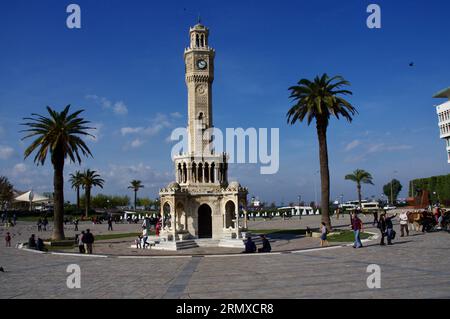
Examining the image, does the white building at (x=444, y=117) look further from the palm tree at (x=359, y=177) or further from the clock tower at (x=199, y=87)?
the clock tower at (x=199, y=87)

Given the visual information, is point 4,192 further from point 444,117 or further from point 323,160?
point 444,117

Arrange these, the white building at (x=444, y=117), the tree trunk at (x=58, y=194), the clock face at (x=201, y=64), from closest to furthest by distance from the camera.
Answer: the tree trunk at (x=58, y=194), the clock face at (x=201, y=64), the white building at (x=444, y=117)

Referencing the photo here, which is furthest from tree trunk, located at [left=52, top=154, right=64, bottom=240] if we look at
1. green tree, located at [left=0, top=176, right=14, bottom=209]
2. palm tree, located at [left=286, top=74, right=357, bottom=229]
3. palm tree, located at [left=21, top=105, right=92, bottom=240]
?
green tree, located at [left=0, top=176, right=14, bottom=209]

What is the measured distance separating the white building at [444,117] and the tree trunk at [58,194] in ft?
247

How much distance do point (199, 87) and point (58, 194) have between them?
15790 millimetres

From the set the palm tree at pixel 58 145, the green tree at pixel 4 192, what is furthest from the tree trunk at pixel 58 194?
the green tree at pixel 4 192

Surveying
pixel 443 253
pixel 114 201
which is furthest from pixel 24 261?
pixel 114 201

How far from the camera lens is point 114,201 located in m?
145

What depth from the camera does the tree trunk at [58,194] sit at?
36.8 meters

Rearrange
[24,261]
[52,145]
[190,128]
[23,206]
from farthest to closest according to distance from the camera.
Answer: [23,206] < [190,128] < [52,145] < [24,261]

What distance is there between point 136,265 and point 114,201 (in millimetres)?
127491
